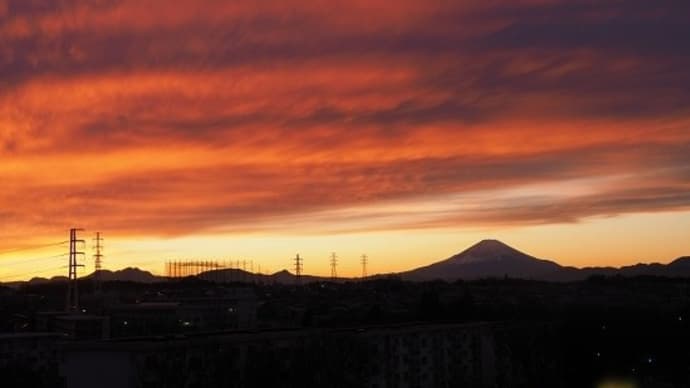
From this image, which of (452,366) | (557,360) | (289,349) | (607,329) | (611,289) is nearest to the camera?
(289,349)

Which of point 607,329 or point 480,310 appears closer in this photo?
point 607,329

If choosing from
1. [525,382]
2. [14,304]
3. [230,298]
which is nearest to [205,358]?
[525,382]

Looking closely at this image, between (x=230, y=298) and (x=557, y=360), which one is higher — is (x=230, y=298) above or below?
above

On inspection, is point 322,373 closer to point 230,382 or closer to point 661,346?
point 230,382

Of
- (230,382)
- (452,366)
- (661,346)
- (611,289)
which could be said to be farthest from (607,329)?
(611,289)

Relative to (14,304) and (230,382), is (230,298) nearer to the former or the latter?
(14,304)

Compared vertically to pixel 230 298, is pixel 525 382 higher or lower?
lower

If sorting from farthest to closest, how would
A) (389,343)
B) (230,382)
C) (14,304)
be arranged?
(14,304), (389,343), (230,382)

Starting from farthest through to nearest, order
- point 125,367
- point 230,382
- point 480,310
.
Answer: point 480,310, point 230,382, point 125,367

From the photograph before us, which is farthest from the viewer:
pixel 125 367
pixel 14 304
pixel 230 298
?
pixel 14 304
